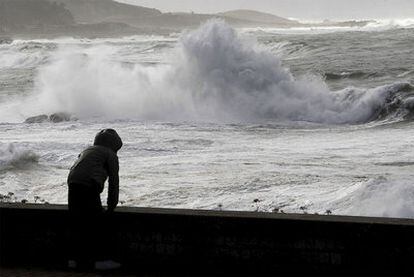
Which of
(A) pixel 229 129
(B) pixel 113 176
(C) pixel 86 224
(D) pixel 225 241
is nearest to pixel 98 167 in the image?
(B) pixel 113 176

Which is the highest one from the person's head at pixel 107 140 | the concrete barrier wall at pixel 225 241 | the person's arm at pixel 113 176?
the person's head at pixel 107 140

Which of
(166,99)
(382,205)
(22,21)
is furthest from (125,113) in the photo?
(22,21)

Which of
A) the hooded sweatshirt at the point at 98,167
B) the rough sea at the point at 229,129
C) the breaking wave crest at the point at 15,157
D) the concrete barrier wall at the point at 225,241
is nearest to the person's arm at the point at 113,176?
the hooded sweatshirt at the point at 98,167

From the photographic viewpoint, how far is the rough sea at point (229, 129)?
983cm

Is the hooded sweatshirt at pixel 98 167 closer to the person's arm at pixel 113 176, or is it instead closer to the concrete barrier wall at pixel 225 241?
the person's arm at pixel 113 176

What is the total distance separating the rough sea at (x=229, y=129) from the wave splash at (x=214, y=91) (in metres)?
0.05

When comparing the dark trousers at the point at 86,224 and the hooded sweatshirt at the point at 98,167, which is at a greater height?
the hooded sweatshirt at the point at 98,167

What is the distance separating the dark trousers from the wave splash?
15646 mm

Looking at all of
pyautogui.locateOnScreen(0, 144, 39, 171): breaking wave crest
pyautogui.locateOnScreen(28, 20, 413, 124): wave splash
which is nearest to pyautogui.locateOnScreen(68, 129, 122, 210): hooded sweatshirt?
pyautogui.locateOnScreen(0, 144, 39, 171): breaking wave crest

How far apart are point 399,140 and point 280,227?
404 inches

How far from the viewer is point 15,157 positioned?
42.9ft

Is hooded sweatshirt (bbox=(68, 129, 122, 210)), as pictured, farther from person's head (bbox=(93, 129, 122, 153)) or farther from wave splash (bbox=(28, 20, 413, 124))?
wave splash (bbox=(28, 20, 413, 124))

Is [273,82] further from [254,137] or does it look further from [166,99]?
[254,137]

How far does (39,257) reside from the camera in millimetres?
6016
